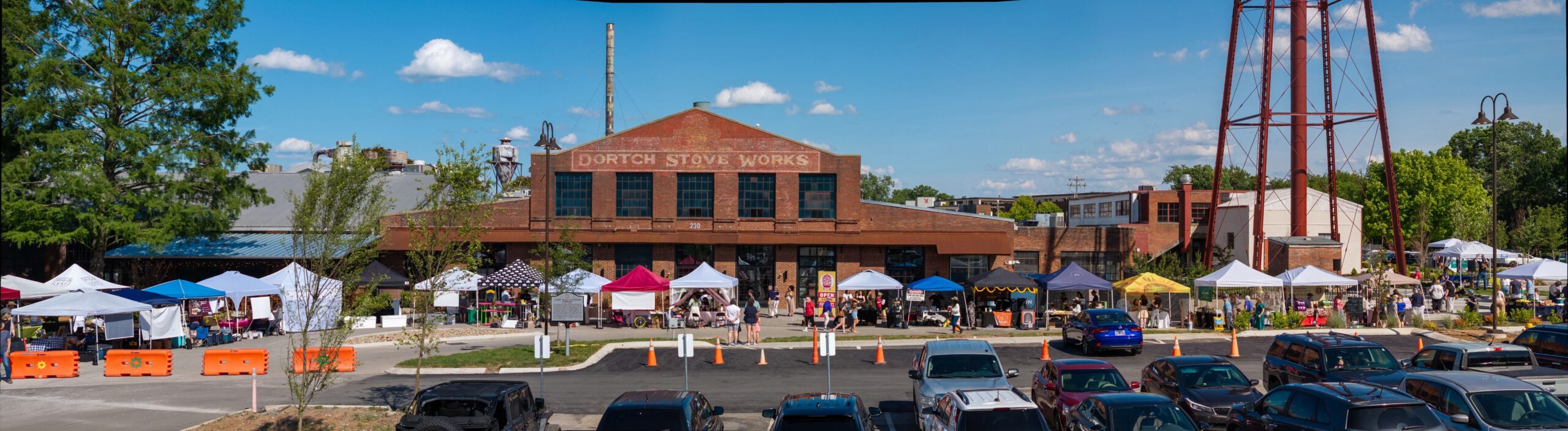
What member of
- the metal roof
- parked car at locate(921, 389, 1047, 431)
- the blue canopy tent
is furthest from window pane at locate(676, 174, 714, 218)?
parked car at locate(921, 389, 1047, 431)

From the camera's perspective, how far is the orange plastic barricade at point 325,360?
53.0 feet

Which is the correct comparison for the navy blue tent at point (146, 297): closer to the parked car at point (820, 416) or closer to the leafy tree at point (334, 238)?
the leafy tree at point (334, 238)

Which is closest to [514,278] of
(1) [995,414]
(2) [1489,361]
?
(1) [995,414]

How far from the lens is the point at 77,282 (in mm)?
37156

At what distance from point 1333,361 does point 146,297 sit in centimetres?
3354

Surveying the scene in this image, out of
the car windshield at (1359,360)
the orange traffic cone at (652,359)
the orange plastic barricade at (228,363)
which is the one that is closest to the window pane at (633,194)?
the orange traffic cone at (652,359)

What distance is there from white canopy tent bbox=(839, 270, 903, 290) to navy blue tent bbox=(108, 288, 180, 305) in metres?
22.4

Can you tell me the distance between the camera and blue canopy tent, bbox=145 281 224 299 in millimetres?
34094

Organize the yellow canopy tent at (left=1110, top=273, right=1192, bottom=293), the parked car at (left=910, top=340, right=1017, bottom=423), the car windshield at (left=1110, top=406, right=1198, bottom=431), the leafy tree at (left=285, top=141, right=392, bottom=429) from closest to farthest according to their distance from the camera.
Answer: the car windshield at (left=1110, top=406, right=1198, bottom=431) → the leafy tree at (left=285, top=141, right=392, bottom=429) → the parked car at (left=910, top=340, right=1017, bottom=423) → the yellow canopy tent at (left=1110, top=273, right=1192, bottom=293)

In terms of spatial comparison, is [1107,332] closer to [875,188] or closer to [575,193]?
[575,193]

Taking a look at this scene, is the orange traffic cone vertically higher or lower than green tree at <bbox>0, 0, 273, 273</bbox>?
lower

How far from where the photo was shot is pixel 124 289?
3444 cm

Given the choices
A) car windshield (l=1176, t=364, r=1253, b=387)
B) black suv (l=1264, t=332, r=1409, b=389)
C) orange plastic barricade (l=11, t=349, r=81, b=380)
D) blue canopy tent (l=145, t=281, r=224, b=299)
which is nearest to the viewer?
car windshield (l=1176, t=364, r=1253, b=387)

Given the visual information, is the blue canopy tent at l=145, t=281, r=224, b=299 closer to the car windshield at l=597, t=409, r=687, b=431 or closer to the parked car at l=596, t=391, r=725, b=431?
the parked car at l=596, t=391, r=725, b=431
